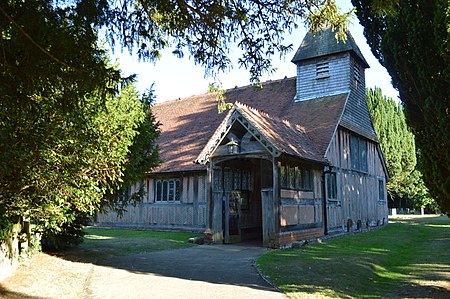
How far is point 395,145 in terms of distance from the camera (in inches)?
1400

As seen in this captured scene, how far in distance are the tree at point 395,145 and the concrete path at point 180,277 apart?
27.5 m

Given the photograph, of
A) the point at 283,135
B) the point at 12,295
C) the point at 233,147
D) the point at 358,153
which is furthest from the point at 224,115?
the point at 12,295

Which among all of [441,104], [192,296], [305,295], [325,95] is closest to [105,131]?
[192,296]

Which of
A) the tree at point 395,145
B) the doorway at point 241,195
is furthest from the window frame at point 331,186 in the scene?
the tree at point 395,145

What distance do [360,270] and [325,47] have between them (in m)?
13.4

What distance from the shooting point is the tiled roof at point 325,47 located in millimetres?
19219

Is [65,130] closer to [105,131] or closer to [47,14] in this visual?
[105,131]

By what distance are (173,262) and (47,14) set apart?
686 centimetres

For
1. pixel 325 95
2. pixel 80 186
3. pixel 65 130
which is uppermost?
pixel 325 95

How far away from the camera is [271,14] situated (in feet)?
23.3

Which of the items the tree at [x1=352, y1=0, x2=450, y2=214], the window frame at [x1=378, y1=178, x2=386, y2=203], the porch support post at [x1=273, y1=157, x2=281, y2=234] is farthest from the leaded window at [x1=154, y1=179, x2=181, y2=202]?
the tree at [x1=352, y1=0, x2=450, y2=214]

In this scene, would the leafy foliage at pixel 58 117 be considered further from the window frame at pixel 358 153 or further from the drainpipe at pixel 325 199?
the window frame at pixel 358 153

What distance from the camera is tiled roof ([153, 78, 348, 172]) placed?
686 inches

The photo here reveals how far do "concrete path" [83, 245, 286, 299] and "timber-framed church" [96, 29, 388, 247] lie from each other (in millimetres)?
→ 2951
